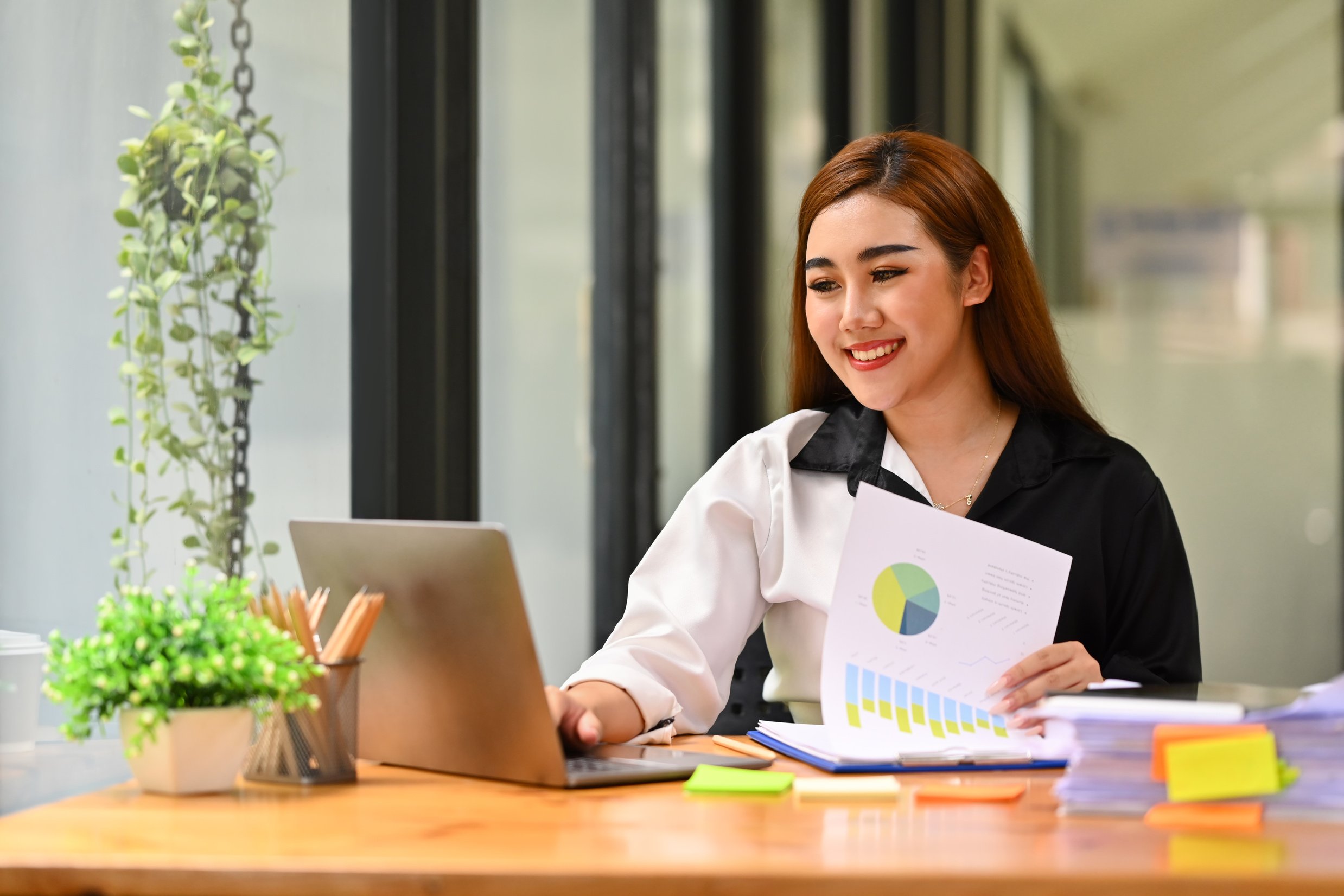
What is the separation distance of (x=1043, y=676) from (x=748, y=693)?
1.83ft

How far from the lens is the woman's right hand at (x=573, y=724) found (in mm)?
1256

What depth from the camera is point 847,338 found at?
1709mm

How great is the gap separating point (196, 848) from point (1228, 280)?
166 inches

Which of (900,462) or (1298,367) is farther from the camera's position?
→ (1298,367)

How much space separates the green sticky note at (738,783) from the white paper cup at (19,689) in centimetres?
63

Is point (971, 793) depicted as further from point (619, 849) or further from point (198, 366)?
point (198, 366)

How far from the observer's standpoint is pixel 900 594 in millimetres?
1310

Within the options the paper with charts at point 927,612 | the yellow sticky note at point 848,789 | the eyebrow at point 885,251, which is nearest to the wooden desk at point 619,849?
the yellow sticky note at point 848,789

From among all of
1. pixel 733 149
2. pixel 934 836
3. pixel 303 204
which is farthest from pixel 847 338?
pixel 733 149

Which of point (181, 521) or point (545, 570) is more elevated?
point (181, 521)

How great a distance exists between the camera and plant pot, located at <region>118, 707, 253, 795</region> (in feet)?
3.52

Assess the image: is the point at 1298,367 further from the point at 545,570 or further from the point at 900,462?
the point at 900,462

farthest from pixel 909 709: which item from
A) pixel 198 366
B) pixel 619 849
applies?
pixel 198 366

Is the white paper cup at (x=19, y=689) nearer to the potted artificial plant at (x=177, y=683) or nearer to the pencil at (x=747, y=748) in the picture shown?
the potted artificial plant at (x=177, y=683)
